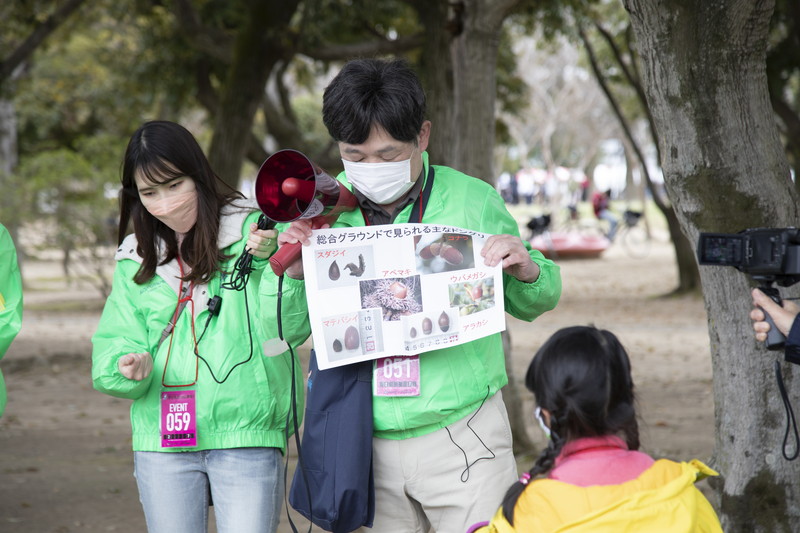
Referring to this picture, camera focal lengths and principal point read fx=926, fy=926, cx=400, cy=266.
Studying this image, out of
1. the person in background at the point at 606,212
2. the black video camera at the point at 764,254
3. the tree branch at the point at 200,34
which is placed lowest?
the black video camera at the point at 764,254

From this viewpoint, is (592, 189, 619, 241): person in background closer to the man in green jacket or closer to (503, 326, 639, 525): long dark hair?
the man in green jacket

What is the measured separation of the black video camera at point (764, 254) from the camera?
253 centimetres

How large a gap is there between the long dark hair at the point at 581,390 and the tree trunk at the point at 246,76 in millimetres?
9029

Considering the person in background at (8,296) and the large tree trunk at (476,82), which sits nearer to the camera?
the person in background at (8,296)

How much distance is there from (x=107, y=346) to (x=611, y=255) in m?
25.8

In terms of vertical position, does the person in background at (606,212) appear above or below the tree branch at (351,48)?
below

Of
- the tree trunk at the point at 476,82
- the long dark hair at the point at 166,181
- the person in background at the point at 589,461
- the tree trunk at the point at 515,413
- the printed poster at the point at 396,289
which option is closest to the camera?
the person in background at the point at 589,461

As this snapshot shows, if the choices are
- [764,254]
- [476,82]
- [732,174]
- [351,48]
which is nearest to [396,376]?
[764,254]

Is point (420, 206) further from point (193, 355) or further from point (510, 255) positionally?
point (193, 355)

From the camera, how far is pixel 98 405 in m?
9.09

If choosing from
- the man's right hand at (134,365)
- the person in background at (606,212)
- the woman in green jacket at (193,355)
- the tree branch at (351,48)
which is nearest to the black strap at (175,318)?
the woman in green jacket at (193,355)

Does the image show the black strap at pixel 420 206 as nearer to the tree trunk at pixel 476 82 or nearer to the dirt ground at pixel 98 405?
the dirt ground at pixel 98 405

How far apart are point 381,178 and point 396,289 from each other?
0.30 m

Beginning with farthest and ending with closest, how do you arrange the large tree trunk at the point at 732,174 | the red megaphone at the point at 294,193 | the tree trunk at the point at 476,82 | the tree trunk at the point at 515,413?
1. the tree trunk at the point at 515,413
2. the tree trunk at the point at 476,82
3. the large tree trunk at the point at 732,174
4. the red megaphone at the point at 294,193
